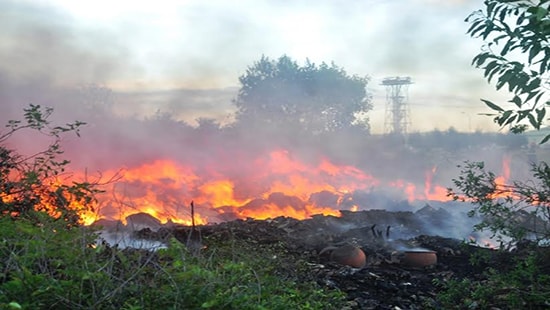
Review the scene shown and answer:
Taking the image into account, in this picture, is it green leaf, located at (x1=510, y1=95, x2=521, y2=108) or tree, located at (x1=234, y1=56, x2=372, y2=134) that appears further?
tree, located at (x1=234, y1=56, x2=372, y2=134)

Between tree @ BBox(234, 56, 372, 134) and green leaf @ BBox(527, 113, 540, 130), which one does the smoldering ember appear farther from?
tree @ BBox(234, 56, 372, 134)

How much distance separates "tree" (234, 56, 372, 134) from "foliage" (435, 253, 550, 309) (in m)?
23.2

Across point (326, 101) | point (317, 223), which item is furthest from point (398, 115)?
point (317, 223)

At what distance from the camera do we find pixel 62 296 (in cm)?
282

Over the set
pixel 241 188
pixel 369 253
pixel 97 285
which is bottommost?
pixel 369 253

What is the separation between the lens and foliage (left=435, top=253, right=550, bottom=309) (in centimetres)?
486

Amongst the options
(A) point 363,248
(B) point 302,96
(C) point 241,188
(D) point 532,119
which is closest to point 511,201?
(D) point 532,119

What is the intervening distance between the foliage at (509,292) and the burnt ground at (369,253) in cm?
34

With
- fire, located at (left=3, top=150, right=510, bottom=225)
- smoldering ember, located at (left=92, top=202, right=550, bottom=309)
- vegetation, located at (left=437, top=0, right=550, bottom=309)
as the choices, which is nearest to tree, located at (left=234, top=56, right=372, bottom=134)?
fire, located at (left=3, top=150, right=510, bottom=225)

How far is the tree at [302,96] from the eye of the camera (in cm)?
2928

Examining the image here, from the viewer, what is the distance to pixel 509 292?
17.4 ft

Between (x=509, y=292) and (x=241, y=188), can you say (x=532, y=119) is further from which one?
(x=241, y=188)

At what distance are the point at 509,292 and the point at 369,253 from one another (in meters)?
4.57

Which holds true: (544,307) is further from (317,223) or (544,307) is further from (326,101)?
(326,101)
